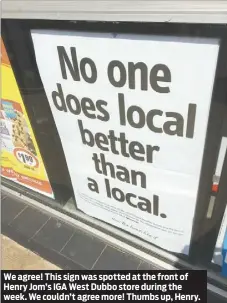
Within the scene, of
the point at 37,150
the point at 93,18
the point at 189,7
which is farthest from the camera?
the point at 37,150

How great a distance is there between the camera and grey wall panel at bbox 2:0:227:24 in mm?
1017

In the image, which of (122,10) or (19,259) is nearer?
(122,10)

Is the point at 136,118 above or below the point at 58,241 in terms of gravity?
above

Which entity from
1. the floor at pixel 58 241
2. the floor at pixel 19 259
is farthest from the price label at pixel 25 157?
the floor at pixel 19 259

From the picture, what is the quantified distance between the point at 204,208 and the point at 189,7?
1008 mm

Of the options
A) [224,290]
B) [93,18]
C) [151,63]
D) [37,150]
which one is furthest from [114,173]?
[224,290]

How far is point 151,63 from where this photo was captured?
1.22m

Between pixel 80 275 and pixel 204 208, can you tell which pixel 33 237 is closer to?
pixel 80 275

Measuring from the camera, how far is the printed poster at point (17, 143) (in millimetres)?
1822

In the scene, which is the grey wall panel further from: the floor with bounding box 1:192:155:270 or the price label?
the floor with bounding box 1:192:155:270
